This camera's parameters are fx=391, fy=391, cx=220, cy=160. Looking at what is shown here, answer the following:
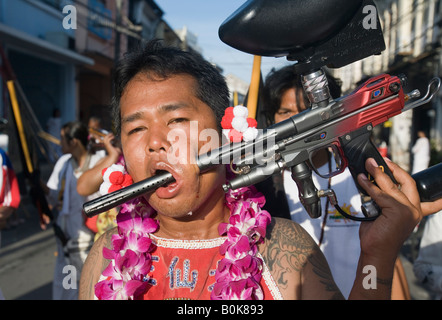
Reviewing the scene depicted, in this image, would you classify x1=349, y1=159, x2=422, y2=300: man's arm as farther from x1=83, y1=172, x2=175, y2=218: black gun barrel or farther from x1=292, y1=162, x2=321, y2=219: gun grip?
x1=83, y1=172, x2=175, y2=218: black gun barrel

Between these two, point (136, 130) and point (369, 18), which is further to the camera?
point (136, 130)

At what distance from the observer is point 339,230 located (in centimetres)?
233

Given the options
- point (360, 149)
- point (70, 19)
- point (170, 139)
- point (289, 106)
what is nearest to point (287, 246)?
point (360, 149)

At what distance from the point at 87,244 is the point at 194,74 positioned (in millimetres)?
2961

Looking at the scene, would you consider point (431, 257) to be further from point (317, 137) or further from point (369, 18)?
point (369, 18)

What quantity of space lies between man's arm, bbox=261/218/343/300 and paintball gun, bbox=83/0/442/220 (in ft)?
0.71

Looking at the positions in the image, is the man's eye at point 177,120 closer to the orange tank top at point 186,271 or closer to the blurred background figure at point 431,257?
the orange tank top at point 186,271

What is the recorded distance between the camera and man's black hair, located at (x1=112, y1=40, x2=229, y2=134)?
171cm

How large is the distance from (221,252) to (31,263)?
4901mm

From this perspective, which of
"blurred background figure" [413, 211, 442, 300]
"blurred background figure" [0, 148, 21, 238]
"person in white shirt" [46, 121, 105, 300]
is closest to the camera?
"blurred background figure" [413, 211, 442, 300]

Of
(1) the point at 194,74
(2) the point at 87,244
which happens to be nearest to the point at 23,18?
(2) the point at 87,244

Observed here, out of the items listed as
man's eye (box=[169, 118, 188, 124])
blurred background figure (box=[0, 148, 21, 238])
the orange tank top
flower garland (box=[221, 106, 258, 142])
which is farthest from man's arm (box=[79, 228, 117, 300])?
blurred background figure (box=[0, 148, 21, 238])

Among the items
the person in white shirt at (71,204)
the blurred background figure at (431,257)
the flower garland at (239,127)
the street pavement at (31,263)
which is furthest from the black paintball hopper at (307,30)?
the street pavement at (31,263)
